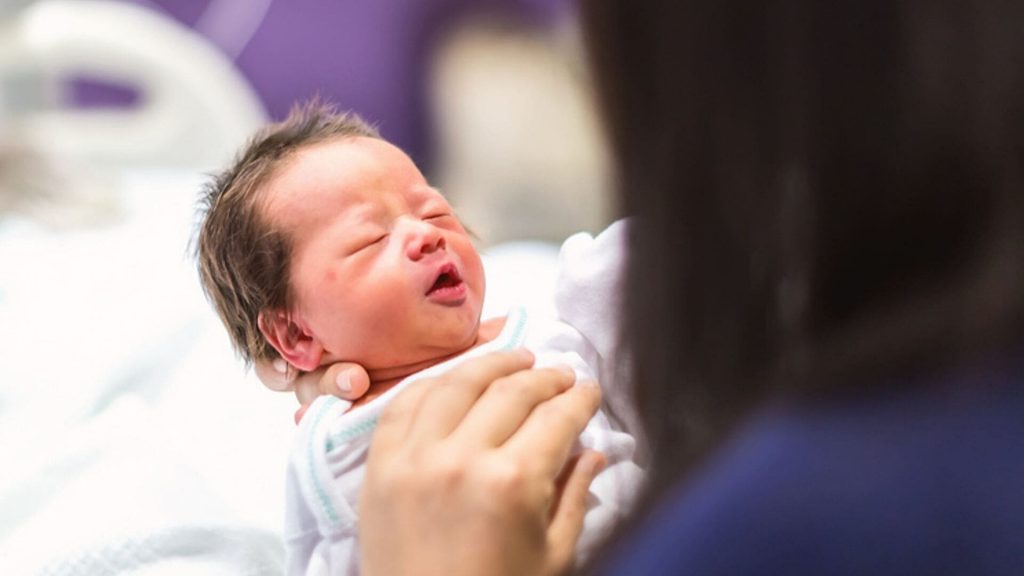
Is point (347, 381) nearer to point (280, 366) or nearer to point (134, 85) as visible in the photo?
point (280, 366)

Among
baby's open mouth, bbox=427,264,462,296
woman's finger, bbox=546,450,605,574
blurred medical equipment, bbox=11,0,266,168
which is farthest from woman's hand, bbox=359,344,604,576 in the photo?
blurred medical equipment, bbox=11,0,266,168

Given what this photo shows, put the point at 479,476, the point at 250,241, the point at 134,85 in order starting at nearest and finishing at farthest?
1. the point at 479,476
2. the point at 250,241
3. the point at 134,85

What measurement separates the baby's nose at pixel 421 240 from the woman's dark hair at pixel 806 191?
38 cm

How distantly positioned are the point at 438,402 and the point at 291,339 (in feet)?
0.73

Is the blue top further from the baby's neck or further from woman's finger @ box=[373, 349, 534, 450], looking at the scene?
the baby's neck

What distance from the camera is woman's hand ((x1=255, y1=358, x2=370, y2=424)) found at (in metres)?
0.87

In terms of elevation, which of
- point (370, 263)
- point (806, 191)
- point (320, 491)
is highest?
point (806, 191)

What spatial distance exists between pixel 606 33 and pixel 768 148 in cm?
9

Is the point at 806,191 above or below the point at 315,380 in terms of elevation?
above

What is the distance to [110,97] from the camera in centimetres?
208

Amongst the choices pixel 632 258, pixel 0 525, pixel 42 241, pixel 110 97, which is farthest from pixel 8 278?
pixel 632 258

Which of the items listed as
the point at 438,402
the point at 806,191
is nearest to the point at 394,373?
the point at 438,402

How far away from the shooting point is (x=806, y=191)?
19.1 inches

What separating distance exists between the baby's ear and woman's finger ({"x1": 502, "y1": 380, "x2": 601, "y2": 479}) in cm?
23
